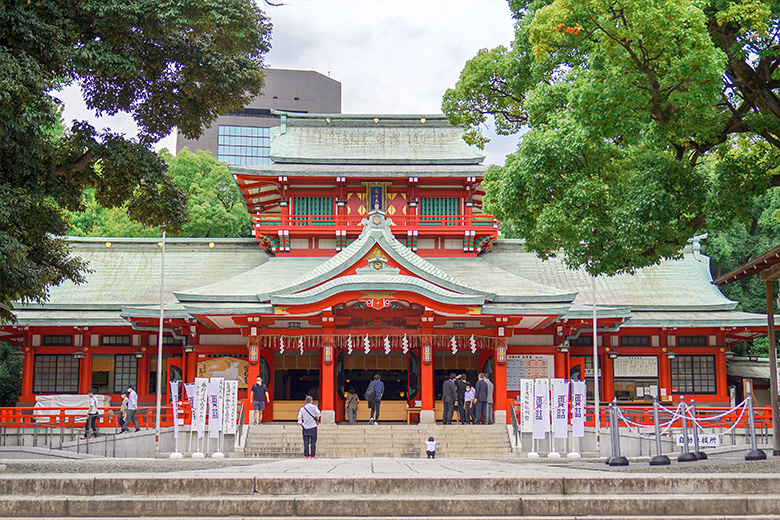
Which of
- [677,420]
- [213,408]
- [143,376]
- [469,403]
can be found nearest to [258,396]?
[213,408]

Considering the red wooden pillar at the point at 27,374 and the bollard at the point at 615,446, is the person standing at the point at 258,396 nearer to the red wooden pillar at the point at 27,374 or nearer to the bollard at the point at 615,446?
the red wooden pillar at the point at 27,374

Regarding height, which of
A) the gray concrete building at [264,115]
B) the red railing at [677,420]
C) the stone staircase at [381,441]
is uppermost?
the gray concrete building at [264,115]

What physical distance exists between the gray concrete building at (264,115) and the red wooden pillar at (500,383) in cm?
6154

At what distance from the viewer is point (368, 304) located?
23.3 m

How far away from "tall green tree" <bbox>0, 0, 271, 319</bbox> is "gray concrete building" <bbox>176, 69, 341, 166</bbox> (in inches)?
2633

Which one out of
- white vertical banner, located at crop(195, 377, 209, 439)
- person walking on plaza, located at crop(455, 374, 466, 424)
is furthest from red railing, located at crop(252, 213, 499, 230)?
white vertical banner, located at crop(195, 377, 209, 439)

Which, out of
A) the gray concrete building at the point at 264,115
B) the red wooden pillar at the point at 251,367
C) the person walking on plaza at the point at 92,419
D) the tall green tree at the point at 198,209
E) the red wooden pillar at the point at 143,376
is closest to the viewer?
the person walking on plaza at the point at 92,419

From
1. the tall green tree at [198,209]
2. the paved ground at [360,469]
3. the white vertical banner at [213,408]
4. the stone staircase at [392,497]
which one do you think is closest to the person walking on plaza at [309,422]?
the white vertical banner at [213,408]

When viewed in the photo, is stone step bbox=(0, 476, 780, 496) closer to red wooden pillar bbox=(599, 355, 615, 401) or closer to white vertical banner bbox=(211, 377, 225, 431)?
white vertical banner bbox=(211, 377, 225, 431)

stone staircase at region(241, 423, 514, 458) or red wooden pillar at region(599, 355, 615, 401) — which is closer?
stone staircase at region(241, 423, 514, 458)

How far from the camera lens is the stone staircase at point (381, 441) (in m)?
21.3

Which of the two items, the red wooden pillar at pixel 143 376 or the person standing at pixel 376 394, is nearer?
the person standing at pixel 376 394

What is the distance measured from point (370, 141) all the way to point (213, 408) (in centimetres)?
1475

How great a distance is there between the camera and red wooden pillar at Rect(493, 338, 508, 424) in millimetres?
23500
